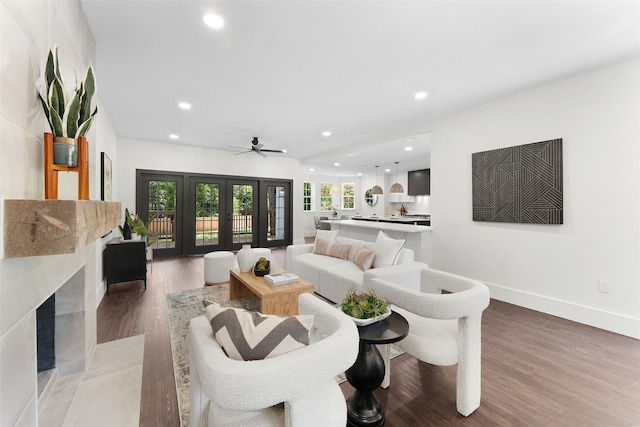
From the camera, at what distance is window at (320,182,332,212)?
11.3 m

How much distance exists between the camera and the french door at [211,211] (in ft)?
20.3

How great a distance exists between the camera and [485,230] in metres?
3.77

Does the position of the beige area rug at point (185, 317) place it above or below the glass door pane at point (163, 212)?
below

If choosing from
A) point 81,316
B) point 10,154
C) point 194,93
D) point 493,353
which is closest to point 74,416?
point 81,316

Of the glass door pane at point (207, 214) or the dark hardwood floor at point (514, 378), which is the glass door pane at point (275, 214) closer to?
the glass door pane at point (207, 214)

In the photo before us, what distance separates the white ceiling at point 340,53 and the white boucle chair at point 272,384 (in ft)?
6.99

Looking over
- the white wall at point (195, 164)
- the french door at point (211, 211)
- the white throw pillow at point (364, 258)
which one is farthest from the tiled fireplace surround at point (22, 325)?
the french door at point (211, 211)

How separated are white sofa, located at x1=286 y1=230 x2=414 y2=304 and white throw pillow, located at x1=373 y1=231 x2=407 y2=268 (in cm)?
8

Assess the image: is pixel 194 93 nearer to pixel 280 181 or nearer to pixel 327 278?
pixel 327 278

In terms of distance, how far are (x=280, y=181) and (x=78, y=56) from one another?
19.5 ft

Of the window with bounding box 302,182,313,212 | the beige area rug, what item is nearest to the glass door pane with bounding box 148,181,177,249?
the beige area rug

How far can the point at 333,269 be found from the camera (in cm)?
345

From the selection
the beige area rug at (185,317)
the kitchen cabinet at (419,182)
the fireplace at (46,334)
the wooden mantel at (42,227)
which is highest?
the kitchen cabinet at (419,182)

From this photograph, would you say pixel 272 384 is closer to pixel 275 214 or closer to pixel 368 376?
pixel 368 376
